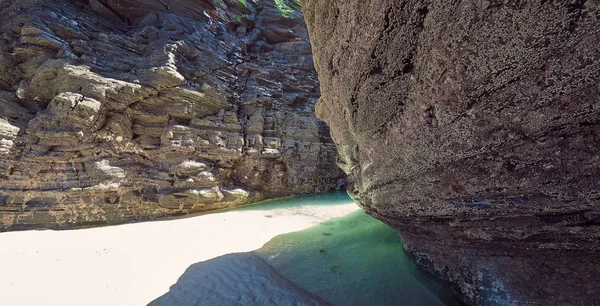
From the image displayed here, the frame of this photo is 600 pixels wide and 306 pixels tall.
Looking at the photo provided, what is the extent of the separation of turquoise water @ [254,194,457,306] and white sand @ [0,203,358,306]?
4.37ft

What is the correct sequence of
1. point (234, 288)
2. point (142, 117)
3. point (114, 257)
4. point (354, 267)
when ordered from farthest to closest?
1. point (142, 117)
2. point (114, 257)
3. point (354, 267)
4. point (234, 288)

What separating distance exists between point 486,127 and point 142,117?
14.8m

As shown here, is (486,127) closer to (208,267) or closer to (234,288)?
(234,288)

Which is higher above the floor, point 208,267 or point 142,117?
point 142,117

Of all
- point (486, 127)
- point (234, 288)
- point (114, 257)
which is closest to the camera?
point (486, 127)

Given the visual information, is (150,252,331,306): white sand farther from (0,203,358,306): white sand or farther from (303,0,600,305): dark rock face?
(303,0,600,305): dark rock face

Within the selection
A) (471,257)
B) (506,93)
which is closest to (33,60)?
(506,93)

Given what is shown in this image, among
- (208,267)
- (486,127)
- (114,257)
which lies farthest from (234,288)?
(486,127)

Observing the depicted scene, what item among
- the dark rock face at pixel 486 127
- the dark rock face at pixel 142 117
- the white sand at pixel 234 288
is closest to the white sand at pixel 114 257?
the white sand at pixel 234 288

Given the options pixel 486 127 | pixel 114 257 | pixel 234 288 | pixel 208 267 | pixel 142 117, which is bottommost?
pixel 234 288

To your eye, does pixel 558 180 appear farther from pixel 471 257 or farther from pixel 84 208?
pixel 84 208

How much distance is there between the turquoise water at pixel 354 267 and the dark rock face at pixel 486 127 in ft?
2.99

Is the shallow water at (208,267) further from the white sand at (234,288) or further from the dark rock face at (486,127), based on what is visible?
the dark rock face at (486,127)

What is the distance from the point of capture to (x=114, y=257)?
605 centimetres
